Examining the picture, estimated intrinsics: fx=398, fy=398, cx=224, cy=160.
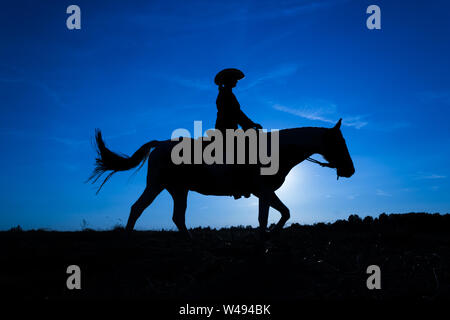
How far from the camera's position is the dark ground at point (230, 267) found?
19.2ft

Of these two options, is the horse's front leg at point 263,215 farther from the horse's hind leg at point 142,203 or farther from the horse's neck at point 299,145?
the horse's hind leg at point 142,203

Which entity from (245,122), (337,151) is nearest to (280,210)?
(337,151)

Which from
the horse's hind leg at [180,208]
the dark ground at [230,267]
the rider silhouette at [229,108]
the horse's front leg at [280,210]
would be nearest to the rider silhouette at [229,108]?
the rider silhouette at [229,108]

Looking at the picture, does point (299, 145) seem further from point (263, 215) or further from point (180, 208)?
point (180, 208)

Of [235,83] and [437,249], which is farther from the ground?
[235,83]

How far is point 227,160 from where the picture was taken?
9.26m

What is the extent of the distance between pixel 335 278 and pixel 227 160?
387cm

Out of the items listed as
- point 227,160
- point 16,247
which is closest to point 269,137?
point 227,160

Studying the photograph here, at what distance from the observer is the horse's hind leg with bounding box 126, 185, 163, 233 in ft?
29.9

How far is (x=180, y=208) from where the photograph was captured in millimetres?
9844

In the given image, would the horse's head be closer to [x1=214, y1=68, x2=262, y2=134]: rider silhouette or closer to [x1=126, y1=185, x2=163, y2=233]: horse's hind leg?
[x1=214, y1=68, x2=262, y2=134]: rider silhouette
